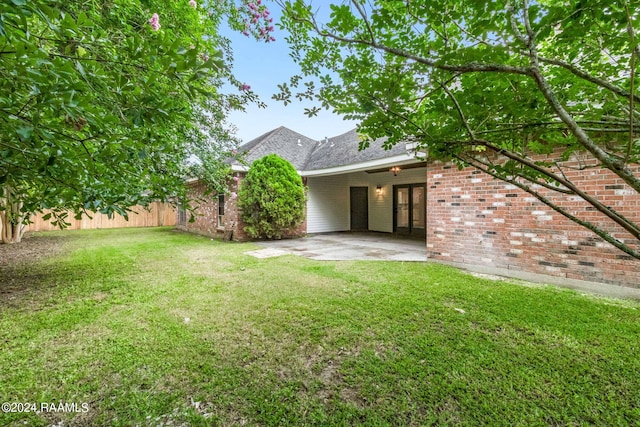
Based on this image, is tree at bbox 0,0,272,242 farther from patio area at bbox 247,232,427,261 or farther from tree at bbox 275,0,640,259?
patio area at bbox 247,232,427,261

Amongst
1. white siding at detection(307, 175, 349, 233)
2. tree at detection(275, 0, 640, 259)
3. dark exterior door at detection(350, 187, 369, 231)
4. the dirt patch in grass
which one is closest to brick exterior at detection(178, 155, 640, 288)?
tree at detection(275, 0, 640, 259)

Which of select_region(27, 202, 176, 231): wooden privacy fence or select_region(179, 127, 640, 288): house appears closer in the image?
select_region(179, 127, 640, 288): house

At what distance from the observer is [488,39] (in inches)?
53.1

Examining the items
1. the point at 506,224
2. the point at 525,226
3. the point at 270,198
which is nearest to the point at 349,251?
the point at 270,198

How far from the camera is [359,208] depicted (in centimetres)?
1348

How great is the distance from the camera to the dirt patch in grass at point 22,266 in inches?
176

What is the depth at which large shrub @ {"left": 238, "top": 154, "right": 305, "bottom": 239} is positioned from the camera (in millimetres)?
9281

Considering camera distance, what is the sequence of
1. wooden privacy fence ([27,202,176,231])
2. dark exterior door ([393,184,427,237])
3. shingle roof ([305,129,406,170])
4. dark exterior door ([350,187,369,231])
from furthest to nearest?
1. wooden privacy fence ([27,202,176,231])
2. dark exterior door ([350,187,369,231])
3. dark exterior door ([393,184,427,237])
4. shingle roof ([305,129,406,170])

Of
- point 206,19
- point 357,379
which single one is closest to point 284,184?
point 206,19

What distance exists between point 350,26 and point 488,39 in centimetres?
67

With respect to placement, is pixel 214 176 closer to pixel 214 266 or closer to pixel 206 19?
pixel 214 266

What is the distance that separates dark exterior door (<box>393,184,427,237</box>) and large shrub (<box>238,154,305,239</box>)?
4477mm

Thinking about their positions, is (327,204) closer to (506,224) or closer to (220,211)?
→ (220,211)

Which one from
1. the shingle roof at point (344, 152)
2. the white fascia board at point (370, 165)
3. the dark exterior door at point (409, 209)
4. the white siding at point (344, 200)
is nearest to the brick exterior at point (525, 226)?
the white fascia board at point (370, 165)
